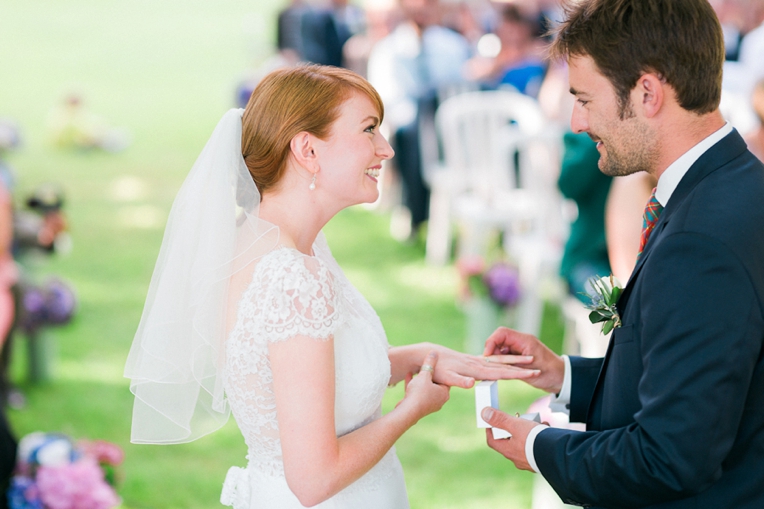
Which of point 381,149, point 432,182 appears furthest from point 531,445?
point 432,182

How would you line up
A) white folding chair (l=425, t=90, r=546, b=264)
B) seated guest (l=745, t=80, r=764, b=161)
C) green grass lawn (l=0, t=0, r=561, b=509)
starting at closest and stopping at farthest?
1. green grass lawn (l=0, t=0, r=561, b=509)
2. seated guest (l=745, t=80, r=764, b=161)
3. white folding chair (l=425, t=90, r=546, b=264)

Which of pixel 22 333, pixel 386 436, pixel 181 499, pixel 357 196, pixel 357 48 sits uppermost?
pixel 357 48

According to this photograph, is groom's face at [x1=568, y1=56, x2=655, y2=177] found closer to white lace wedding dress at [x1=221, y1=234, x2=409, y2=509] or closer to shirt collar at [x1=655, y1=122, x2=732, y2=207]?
shirt collar at [x1=655, y1=122, x2=732, y2=207]

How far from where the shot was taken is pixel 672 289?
1486 millimetres

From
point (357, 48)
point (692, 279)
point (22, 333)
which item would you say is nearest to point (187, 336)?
point (692, 279)

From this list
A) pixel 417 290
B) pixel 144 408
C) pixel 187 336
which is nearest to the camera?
pixel 187 336

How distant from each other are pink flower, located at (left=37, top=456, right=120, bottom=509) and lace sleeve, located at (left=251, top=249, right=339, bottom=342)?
5.00 ft

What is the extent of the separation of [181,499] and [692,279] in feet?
9.63

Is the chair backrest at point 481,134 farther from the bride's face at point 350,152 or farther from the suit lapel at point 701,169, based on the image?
the suit lapel at point 701,169

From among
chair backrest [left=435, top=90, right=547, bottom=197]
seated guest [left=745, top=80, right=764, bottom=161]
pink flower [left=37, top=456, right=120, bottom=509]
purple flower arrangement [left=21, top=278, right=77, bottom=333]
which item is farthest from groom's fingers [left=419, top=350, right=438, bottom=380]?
chair backrest [left=435, top=90, right=547, bottom=197]

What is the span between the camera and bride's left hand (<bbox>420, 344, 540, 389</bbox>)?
83.6 inches

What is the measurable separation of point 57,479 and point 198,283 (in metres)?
1.42

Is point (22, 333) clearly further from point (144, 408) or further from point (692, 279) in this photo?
point (692, 279)

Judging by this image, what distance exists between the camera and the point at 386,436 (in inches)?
75.9
